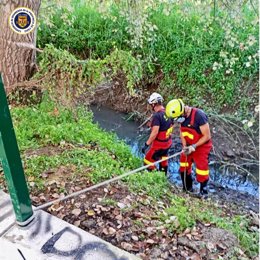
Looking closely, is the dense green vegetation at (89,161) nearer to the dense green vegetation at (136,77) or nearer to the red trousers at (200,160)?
the dense green vegetation at (136,77)

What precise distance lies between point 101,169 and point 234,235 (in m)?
1.67

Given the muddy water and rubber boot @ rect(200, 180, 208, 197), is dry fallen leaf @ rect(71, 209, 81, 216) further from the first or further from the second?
the muddy water

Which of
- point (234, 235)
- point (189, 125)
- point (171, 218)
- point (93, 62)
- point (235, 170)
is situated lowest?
point (235, 170)

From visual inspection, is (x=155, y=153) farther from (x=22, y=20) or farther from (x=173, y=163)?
(x=22, y=20)

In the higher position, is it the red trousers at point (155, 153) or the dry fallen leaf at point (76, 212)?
the dry fallen leaf at point (76, 212)

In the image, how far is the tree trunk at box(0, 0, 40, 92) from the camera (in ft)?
16.5

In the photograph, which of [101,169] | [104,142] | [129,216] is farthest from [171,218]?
[104,142]

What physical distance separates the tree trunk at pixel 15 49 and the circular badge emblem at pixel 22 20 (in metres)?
0.05

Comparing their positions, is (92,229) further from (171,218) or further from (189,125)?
(189,125)

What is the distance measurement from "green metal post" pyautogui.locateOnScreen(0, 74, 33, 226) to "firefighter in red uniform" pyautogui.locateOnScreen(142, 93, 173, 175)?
118 inches

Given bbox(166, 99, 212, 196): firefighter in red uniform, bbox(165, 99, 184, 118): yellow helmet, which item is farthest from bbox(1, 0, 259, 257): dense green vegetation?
bbox(165, 99, 184, 118): yellow helmet

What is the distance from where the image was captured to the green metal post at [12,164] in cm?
200

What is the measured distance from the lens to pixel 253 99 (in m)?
7.25

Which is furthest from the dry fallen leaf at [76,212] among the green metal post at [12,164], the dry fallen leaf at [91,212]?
the green metal post at [12,164]
